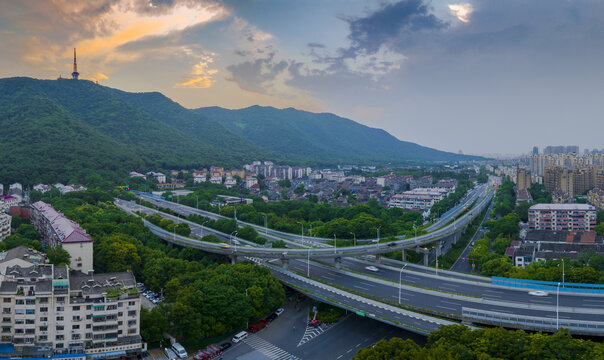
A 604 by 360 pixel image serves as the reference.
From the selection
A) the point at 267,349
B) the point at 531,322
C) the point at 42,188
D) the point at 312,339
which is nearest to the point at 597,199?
the point at 531,322

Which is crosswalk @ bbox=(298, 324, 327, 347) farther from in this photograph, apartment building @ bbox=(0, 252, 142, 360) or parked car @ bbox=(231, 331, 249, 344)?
apartment building @ bbox=(0, 252, 142, 360)

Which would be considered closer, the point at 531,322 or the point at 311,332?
the point at 531,322

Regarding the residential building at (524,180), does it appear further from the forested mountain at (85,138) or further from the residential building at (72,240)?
the residential building at (72,240)

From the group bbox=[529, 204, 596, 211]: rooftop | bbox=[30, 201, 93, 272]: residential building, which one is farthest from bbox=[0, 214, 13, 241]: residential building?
bbox=[529, 204, 596, 211]: rooftop

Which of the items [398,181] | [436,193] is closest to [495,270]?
[436,193]

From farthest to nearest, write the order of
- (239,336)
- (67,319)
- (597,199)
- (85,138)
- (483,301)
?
1. (85,138)
2. (597,199)
3. (483,301)
4. (239,336)
5. (67,319)

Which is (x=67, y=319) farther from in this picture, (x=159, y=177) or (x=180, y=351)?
(x=159, y=177)

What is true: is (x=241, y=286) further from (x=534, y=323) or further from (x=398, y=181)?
(x=398, y=181)
